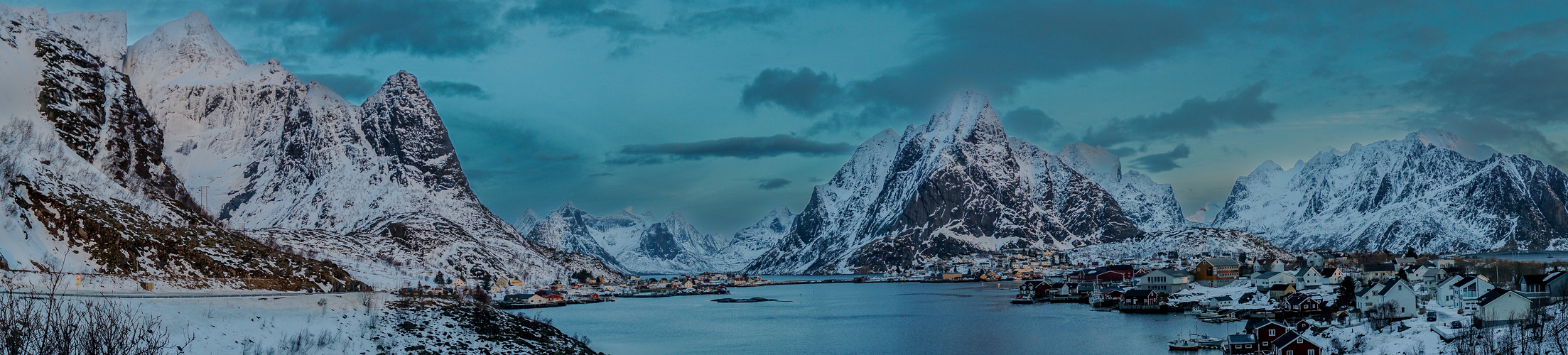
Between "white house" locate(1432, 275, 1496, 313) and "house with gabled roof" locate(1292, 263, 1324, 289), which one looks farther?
"house with gabled roof" locate(1292, 263, 1324, 289)

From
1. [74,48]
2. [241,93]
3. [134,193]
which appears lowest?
[134,193]

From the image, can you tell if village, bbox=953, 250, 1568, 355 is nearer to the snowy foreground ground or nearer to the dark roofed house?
the dark roofed house

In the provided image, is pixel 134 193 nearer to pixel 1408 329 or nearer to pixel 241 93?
pixel 1408 329

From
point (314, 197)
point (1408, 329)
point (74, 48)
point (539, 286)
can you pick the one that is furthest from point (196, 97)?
point (1408, 329)

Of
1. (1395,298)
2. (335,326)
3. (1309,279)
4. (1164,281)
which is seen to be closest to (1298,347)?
(1395,298)

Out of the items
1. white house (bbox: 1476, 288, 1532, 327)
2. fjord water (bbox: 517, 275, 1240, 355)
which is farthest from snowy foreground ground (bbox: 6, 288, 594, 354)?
white house (bbox: 1476, 288, 1532, 327)

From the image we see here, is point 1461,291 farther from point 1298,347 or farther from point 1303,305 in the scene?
point 1298,347
